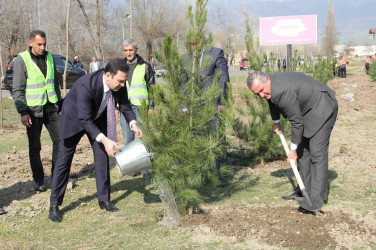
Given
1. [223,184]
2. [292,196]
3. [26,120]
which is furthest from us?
[223,184]

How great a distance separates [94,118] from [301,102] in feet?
6.92

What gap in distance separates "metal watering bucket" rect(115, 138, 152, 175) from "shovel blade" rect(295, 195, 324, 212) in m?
1.53

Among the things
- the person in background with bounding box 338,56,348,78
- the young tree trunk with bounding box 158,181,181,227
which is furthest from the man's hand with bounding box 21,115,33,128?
the person in background with bounding box 338,56,348,78

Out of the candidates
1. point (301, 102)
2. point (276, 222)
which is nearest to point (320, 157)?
point (301, 102)

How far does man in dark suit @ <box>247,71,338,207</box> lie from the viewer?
3.81m

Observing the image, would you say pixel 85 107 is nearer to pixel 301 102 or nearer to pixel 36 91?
pixel 36 91

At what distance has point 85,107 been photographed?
12.6 ft

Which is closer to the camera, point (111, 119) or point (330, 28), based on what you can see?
point (111, 119)

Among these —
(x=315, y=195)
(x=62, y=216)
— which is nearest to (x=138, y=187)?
(x=62, y=216)

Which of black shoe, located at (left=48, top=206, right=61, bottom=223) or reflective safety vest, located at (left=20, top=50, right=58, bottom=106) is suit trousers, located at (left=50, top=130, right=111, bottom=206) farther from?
reflective safety vest, located at (left=20, top=50, right=58, bottom=106)

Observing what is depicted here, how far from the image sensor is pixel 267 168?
19.3 ft

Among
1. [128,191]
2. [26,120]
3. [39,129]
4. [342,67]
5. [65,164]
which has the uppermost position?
[342,67]

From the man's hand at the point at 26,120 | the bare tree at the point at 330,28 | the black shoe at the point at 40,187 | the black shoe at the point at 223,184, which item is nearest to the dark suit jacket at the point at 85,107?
the man's hand at the point at 26,120

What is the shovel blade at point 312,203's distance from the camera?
377 cm
